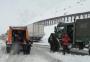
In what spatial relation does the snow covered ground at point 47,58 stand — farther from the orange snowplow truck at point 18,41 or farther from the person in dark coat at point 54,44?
the person in dark coat at point 54,44

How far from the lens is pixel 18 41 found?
2667cm

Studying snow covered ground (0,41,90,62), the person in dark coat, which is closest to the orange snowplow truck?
the person in dark coat

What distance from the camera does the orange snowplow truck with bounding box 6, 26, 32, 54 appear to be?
25234mm

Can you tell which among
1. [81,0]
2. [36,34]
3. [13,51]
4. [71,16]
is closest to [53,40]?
[13,51]

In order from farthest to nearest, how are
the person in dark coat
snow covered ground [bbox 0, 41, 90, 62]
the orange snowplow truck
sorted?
1. the person in dark coat
2. the orange snowplow truck
3. snow covered ground [bbox 0, 41, 90, 62]

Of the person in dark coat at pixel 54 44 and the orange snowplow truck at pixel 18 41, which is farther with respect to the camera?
the person in dark coat at pixel 54 44

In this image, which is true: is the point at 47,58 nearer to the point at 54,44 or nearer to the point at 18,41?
the point at 18,41

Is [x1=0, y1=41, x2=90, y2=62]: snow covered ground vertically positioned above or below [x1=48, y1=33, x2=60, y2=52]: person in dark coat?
below

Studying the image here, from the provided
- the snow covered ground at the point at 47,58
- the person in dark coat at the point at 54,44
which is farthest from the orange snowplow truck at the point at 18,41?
the snow covered ground at the point at 47,58

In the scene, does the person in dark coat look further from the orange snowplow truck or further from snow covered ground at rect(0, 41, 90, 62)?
snow covered ground at rect(0, 41, 90, 62)

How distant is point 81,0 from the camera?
311 ft

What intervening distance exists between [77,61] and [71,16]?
6214 centimetres

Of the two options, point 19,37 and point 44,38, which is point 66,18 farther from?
point 19,37

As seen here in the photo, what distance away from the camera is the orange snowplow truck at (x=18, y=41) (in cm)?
2523
